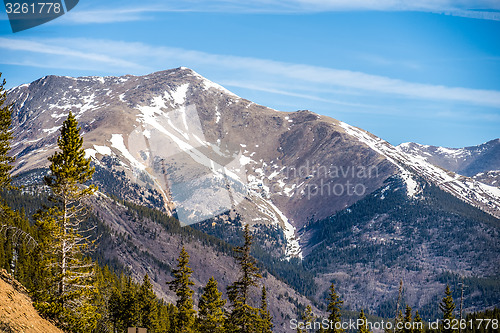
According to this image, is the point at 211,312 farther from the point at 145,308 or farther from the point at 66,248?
the point at 66,248

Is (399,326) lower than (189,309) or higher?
lower

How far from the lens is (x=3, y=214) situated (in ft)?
131

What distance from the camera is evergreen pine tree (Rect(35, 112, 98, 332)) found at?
37219mm

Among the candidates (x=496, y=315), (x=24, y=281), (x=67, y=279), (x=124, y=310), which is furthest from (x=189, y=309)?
(x=496, y=315)

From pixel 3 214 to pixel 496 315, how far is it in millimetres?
133714

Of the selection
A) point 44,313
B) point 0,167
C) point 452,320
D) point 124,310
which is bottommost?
point 452,320

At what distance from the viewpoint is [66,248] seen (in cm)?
3778

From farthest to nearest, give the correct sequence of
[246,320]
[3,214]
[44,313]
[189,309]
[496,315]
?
[496,315] → [189,309] → [246,320] → [3,214] → [44,313]

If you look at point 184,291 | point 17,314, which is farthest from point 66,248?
point 184,291

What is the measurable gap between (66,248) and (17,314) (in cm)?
573

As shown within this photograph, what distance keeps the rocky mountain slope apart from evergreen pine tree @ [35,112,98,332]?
1162mm

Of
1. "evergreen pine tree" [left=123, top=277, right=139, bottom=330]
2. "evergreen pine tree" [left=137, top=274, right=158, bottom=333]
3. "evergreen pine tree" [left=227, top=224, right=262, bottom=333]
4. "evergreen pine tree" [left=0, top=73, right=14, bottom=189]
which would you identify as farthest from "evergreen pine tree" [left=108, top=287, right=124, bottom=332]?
"evergreen pine tree" [left=0, top=73, right=14, bottom=189]

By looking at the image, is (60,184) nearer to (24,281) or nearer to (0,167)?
(0,167)

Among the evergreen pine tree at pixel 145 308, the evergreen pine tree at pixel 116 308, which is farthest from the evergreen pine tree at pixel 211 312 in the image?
the evergreen pine tree at pixel 145 308
